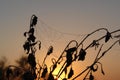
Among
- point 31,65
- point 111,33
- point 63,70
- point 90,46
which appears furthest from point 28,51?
point 111,33

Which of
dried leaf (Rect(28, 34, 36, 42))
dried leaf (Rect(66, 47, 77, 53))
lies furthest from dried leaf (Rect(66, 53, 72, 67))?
dried leaf (Rect(28, 34, 36, 42))

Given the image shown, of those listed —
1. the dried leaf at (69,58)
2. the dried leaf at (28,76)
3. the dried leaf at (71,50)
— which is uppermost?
the dried leaf at (71,50)

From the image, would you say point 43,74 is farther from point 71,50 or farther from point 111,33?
point 111,33

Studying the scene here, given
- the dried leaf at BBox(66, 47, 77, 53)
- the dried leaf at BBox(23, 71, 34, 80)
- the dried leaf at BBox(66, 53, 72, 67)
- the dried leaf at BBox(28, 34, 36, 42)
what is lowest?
the dried leaf at BBox(23, 71, 34, 80)

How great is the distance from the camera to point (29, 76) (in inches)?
199

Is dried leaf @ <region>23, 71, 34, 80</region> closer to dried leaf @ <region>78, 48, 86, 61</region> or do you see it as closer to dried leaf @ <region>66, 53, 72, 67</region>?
dried leaf @ <region>66, 53, 72, 67</region>

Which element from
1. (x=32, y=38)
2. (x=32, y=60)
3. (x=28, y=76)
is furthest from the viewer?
(x=32, y=38)

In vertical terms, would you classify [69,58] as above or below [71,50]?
below

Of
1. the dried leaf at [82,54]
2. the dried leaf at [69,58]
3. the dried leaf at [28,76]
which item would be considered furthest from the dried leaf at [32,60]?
the dried leaf at [82,54]

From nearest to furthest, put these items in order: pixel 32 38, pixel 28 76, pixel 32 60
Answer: pixel 28 76 → pixel 32 60 → pixel 32 38

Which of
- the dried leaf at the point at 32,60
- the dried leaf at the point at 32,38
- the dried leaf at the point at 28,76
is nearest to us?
the dried leaf at the point at 28,76

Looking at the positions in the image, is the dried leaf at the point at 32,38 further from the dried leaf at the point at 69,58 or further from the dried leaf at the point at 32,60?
the dried leaf at the point at 69,58

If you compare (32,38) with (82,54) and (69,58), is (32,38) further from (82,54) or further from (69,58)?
(82,54)

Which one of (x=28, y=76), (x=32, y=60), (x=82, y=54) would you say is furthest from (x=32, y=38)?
(x=82, y=54)
